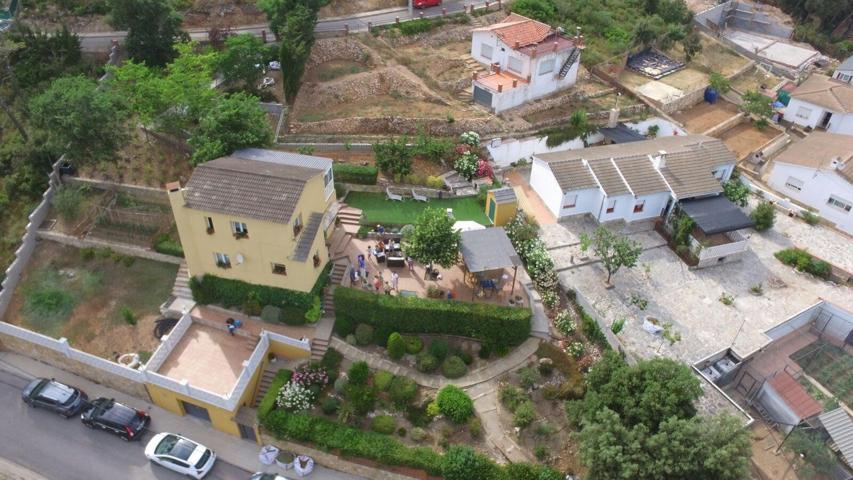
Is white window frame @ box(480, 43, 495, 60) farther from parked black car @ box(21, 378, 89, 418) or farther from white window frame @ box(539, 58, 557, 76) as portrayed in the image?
parked black car @ box(21, 378, 89, 418)

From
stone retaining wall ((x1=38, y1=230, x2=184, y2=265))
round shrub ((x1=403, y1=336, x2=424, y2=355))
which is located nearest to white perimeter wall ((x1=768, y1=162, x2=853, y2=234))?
round shrub ((x1=403, y1=336, x2=424, y2=355))

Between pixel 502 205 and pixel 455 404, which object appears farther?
pixel 502 205

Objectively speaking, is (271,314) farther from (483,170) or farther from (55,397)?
(483,170)

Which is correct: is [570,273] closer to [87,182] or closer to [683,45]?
[87,182]

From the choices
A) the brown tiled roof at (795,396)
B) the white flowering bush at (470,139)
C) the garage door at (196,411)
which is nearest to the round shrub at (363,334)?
the garage door at (196,411)

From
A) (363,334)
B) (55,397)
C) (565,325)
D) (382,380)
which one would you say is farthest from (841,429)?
(55,397)
